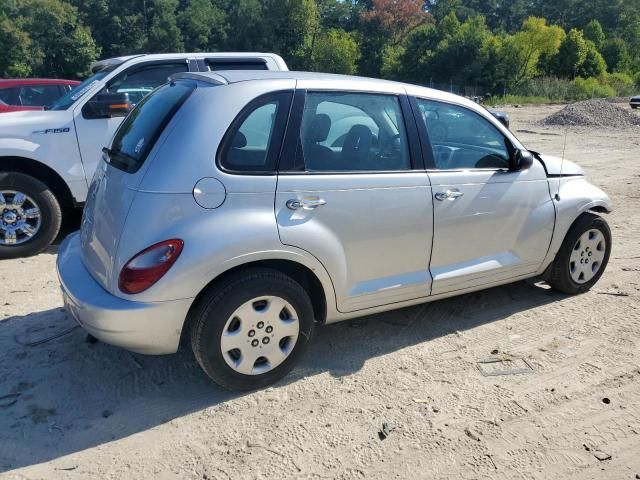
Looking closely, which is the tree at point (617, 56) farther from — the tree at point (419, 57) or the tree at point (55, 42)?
the tree at point (55, 42)

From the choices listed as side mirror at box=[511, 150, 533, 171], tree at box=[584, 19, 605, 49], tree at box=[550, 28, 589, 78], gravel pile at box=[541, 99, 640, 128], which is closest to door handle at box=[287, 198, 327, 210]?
side mirror at box=[511, 150, 533, 171]

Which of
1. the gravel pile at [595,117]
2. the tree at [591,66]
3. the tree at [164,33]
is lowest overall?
the tree at [591,66]

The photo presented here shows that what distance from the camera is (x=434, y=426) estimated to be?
3.18 m

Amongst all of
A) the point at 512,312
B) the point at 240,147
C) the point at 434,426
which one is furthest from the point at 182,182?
the point at 512,312

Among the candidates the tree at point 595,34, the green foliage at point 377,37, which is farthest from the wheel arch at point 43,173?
the tree at point 595,34

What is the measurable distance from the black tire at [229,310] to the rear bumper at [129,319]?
0.36 feet

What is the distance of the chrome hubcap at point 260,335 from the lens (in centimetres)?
326

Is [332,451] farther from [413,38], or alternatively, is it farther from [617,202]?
[413,38]

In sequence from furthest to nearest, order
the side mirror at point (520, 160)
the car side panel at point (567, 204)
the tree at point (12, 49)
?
the tree at point (12, 49) → the car side panel at point (567, 204) → the side mirror at point (520, 160)

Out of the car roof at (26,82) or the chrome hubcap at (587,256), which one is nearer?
the chrome hubcap at (587,256)

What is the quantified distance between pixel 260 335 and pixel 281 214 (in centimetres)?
71

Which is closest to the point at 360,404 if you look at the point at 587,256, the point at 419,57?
the point at 587,256

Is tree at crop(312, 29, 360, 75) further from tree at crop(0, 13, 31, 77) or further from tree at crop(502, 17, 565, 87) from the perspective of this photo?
tree at crop(0, 13, 31, 77)

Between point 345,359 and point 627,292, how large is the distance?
279 centimetres
